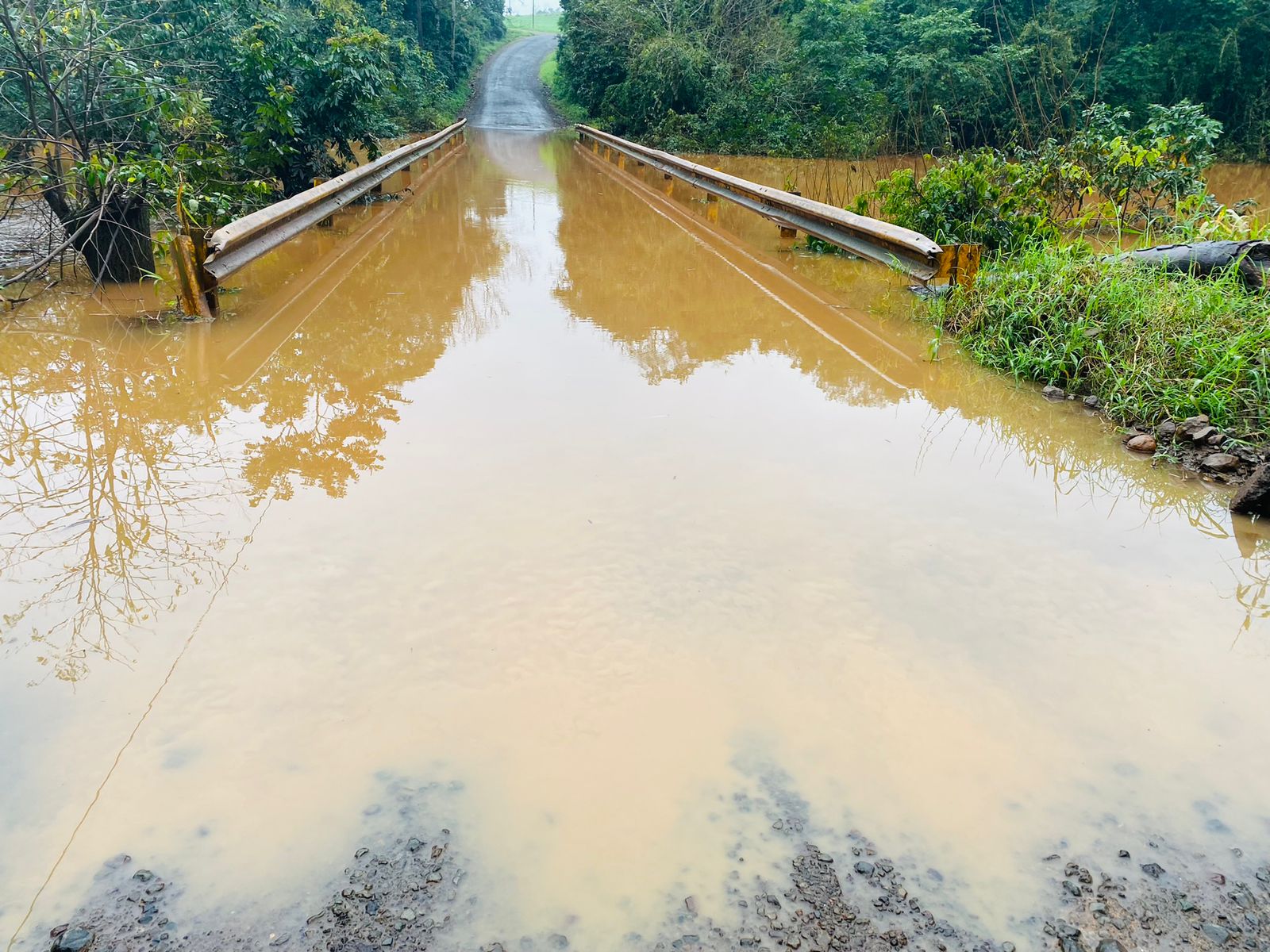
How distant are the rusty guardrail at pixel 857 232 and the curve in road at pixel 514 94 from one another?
25266 mm

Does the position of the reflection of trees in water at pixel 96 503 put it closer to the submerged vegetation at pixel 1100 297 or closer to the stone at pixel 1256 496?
the stone at pixel 1256 496

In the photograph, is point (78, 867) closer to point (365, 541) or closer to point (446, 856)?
point (446, 856)

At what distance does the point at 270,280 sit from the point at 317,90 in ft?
16.3

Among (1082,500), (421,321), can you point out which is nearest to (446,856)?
(1082,500)

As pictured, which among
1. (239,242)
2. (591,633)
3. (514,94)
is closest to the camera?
(591,633)

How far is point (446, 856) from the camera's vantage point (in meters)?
2.01

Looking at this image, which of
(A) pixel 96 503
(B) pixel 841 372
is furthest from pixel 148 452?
(B) pixel 841 372

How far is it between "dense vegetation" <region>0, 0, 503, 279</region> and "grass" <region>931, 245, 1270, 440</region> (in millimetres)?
5979

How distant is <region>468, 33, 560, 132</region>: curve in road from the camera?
3675cm

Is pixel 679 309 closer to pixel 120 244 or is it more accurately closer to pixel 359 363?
pixel 359 363

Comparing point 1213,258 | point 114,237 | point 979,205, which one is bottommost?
point 114,237

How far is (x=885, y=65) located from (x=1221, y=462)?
25.8 meters

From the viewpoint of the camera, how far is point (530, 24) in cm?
9831

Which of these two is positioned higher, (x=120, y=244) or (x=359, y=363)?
(x=120, y=244)
